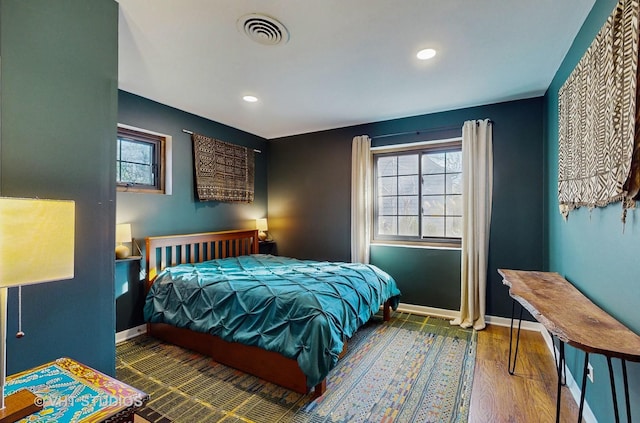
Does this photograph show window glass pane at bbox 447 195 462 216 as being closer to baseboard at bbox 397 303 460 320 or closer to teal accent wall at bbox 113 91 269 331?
baseboard at bbox 397 303 460 320

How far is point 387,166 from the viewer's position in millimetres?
4070

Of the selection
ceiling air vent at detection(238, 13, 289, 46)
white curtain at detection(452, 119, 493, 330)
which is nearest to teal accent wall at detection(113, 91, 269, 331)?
ceiling air vent at detection(238, 13, 289, 46)

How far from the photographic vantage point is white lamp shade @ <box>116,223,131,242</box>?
2.71 m

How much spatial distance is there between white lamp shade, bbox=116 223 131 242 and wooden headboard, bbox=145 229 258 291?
250 millimetres

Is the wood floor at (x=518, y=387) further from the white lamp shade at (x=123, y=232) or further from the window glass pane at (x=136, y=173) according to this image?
the window glass pane at (x=136, y=173)

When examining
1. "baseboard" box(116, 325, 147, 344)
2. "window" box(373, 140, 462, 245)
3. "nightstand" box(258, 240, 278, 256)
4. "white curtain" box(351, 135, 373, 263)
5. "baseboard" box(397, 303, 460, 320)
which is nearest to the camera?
"baseboard" box(116, 325, 147, 344)

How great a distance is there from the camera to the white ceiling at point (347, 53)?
178 centimetres

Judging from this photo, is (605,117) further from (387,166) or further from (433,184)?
(387,166)

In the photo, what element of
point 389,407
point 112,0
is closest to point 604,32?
point 389,407

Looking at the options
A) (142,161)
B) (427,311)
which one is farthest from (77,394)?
(427,311)

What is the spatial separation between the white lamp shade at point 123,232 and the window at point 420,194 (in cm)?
292

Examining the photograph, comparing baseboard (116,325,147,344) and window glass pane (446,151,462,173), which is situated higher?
window glass pane (446,151,462,173)

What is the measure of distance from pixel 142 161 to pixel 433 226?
357 centimetres

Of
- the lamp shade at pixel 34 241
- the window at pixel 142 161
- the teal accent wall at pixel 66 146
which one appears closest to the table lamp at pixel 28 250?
the lamp shade at pixel 34 241
